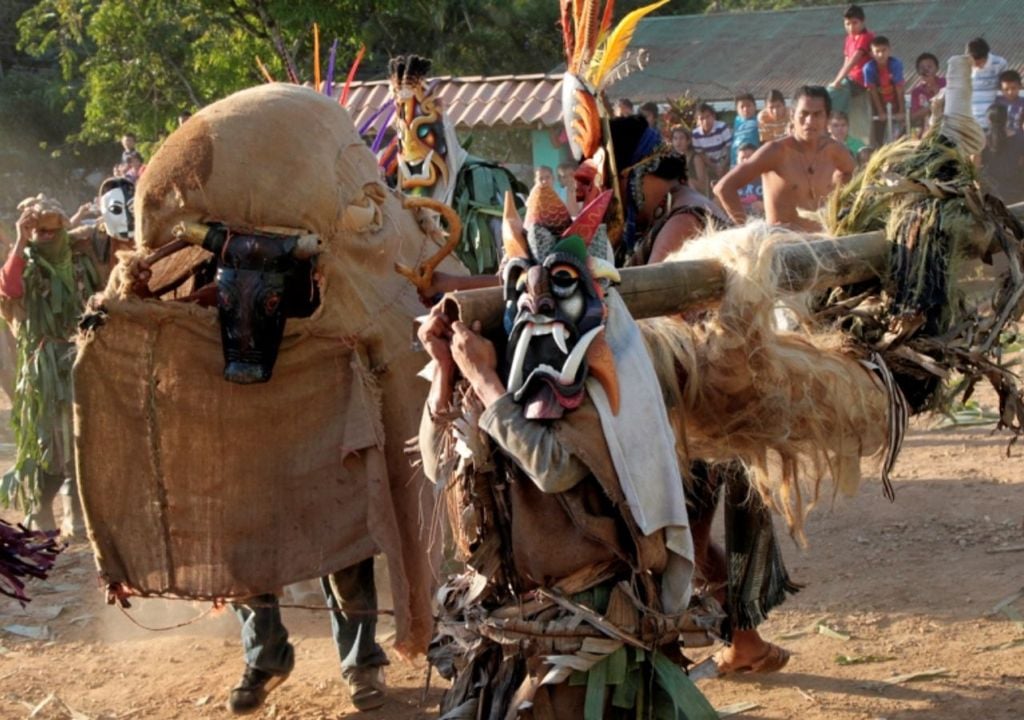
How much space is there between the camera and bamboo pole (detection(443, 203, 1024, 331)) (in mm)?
3623

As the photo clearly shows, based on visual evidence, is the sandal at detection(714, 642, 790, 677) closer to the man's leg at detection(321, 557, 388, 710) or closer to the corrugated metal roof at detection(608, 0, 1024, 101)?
the man's leg at detection(321, 557, 388, 710)

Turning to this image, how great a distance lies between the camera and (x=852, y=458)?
408 cm

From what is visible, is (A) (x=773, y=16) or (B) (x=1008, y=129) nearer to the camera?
(B) (x=1008, y=129)

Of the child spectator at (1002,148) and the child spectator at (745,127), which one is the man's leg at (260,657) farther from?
the child spectator at (1002,148)

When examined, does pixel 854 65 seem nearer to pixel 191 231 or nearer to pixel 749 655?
pixel 749 655

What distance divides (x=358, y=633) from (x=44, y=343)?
3396 millimetres

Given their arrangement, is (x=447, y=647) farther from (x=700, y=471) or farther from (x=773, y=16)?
(x=773, y=16)

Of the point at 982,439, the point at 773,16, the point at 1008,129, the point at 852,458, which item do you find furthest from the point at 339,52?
the point at 852,458

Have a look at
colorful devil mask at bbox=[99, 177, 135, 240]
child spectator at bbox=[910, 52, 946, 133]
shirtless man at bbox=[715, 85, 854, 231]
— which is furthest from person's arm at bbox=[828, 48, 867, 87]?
colorful devil mask at bbox=[99, 177, 135, 240]

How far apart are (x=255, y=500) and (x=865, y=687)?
2.35 meters

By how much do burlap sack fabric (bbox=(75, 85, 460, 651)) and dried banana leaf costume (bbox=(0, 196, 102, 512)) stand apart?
2.84 metres

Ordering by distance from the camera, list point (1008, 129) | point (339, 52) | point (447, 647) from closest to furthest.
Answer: point (447, 647), point (1008, 129), point (339, 52)

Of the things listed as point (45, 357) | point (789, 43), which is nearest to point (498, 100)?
point (789, 43)

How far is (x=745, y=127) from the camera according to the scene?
13406 millimetres
